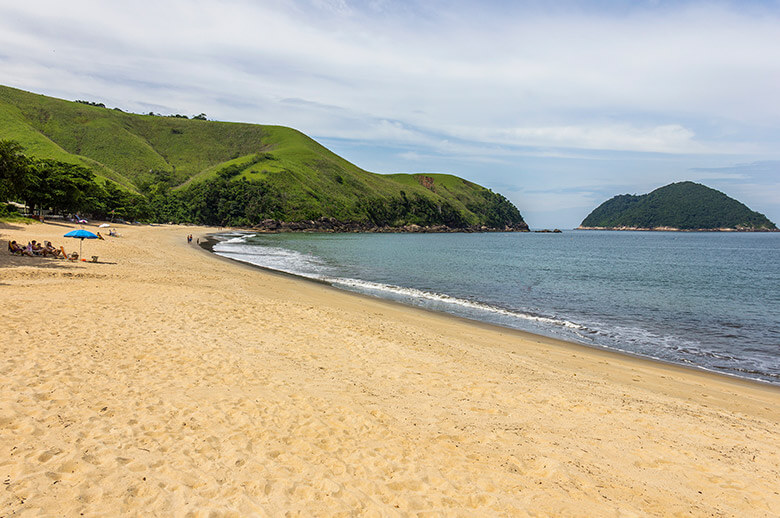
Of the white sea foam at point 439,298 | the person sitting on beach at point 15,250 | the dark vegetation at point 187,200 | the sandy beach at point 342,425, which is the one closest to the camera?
the sandy beach at point 342,425

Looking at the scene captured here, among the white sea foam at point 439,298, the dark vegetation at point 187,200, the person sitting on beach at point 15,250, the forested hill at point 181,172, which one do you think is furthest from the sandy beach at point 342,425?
the forested hill at point 181,172

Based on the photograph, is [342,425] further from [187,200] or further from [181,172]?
[181,172]

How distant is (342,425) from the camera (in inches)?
268

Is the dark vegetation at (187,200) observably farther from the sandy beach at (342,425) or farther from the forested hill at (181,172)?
the sandy beach at (342,425)

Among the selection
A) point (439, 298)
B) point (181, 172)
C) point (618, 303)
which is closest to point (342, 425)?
point (439, 298)

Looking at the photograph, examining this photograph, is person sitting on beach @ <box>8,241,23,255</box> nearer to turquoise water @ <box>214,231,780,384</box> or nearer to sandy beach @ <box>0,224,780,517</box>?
sandy beach @ <box>0,224,780,517</box>

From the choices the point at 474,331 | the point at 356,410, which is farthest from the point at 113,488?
the point at 474,331

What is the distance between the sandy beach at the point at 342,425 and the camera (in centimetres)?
483

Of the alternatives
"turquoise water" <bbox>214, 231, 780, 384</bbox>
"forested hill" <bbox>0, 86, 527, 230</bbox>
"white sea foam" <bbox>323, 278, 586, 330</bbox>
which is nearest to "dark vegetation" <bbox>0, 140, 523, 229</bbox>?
"forested hill" <bbox>0, 86, 527, 230</bbox>

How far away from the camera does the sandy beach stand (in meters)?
4.83

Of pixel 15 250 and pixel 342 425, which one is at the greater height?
pixel 15 250

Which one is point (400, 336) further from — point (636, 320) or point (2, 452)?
point (636, 320)

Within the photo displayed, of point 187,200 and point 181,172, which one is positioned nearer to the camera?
point 187,200

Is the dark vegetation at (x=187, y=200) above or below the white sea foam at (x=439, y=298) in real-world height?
above
